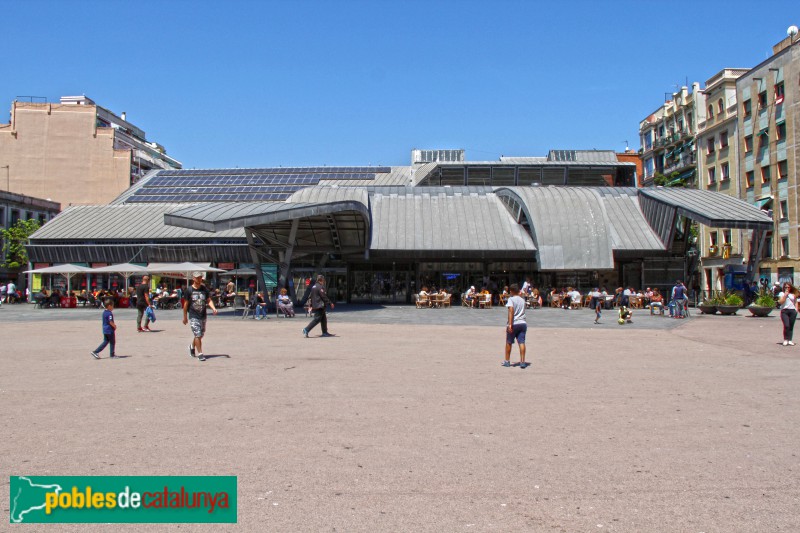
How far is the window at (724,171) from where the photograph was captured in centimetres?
5403

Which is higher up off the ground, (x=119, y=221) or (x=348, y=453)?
(x=119, y=221)

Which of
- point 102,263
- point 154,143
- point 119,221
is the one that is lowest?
point 102,263

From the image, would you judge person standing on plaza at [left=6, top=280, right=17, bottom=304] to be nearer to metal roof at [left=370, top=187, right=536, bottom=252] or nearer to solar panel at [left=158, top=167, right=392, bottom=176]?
solar panel at [left=158, top=167, right=392, bottom=176]

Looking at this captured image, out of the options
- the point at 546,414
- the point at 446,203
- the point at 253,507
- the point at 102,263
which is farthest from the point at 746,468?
the point at 102,263

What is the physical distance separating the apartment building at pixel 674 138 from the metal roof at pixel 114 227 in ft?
139

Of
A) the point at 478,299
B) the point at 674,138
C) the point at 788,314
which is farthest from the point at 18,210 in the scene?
the point at 674,138

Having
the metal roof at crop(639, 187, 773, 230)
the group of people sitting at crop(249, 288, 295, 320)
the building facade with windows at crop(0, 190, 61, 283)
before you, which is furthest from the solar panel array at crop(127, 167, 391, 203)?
the metal roof at crop(639, 187, 773, 230)

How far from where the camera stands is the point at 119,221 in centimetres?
4922

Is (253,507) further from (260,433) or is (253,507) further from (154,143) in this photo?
(154,143)

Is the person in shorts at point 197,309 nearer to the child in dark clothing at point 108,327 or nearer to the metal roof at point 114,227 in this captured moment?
the child in dark clothing at point 108,327

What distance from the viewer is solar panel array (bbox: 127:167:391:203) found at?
5666 centimetres

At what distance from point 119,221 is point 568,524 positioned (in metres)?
50.4

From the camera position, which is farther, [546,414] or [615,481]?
[546,414]

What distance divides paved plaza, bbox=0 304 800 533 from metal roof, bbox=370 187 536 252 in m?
26.9
